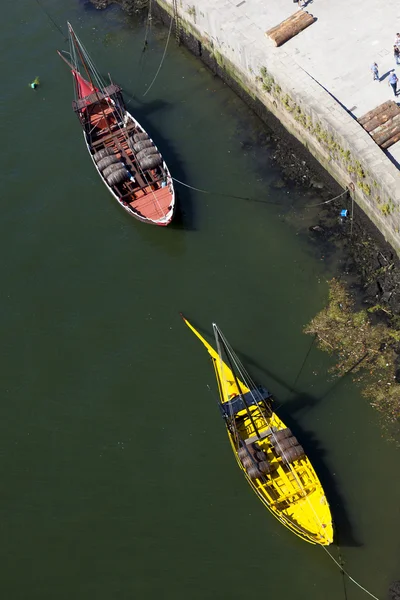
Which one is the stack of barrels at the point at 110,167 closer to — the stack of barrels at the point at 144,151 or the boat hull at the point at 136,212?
the boat hull at the point at 136,212

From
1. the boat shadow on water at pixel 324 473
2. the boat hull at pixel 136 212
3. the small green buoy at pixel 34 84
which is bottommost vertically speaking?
the boat shadow on water at pixel 324 473

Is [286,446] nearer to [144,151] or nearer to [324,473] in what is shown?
[324,473]

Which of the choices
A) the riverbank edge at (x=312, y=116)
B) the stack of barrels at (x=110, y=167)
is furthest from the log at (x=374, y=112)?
the stack of barrels at (x=110, y=167)

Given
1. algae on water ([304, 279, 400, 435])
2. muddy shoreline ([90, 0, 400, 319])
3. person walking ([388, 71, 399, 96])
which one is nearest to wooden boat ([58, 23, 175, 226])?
muddy shoreline ([90, 0, 400, 319])

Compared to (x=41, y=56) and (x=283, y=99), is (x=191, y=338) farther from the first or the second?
(x=41, y=56)

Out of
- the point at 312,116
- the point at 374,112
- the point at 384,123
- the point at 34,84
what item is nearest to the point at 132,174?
the point at 312,116

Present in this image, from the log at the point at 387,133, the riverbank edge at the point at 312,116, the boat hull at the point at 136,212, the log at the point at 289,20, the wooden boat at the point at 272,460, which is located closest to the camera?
the wooden boat at the point at 272,460
